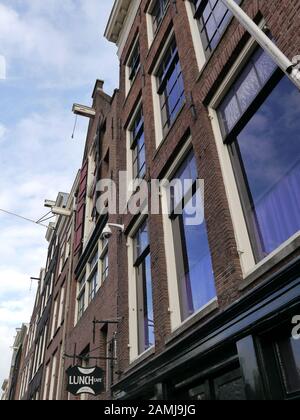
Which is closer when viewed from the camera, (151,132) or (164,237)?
(164,237)

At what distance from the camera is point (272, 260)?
4.69m

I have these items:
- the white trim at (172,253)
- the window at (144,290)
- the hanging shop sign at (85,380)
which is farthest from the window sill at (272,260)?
the hanging shop sign at (85,380)

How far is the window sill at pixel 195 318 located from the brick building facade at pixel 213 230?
0.09ft

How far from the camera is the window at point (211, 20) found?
25.1ft

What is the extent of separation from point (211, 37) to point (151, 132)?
115 inches

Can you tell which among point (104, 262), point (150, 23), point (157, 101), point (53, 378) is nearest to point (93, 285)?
point (104, 262)

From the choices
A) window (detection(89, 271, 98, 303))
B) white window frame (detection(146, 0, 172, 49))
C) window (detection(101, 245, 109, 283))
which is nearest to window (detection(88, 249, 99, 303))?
window (detection(89, 271, 98, 303))

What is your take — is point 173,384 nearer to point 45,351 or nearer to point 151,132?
point 151,132

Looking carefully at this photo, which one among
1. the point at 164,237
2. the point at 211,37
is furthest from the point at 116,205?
the point at 211,37

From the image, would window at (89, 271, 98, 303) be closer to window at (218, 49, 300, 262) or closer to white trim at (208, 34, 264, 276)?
white trim at (208, 34, 264, 276)

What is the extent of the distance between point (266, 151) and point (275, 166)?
1.07 ft

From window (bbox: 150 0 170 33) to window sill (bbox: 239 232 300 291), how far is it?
8.94 meters

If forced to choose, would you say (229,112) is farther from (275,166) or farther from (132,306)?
(132,306)

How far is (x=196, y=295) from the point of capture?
6777 mm
